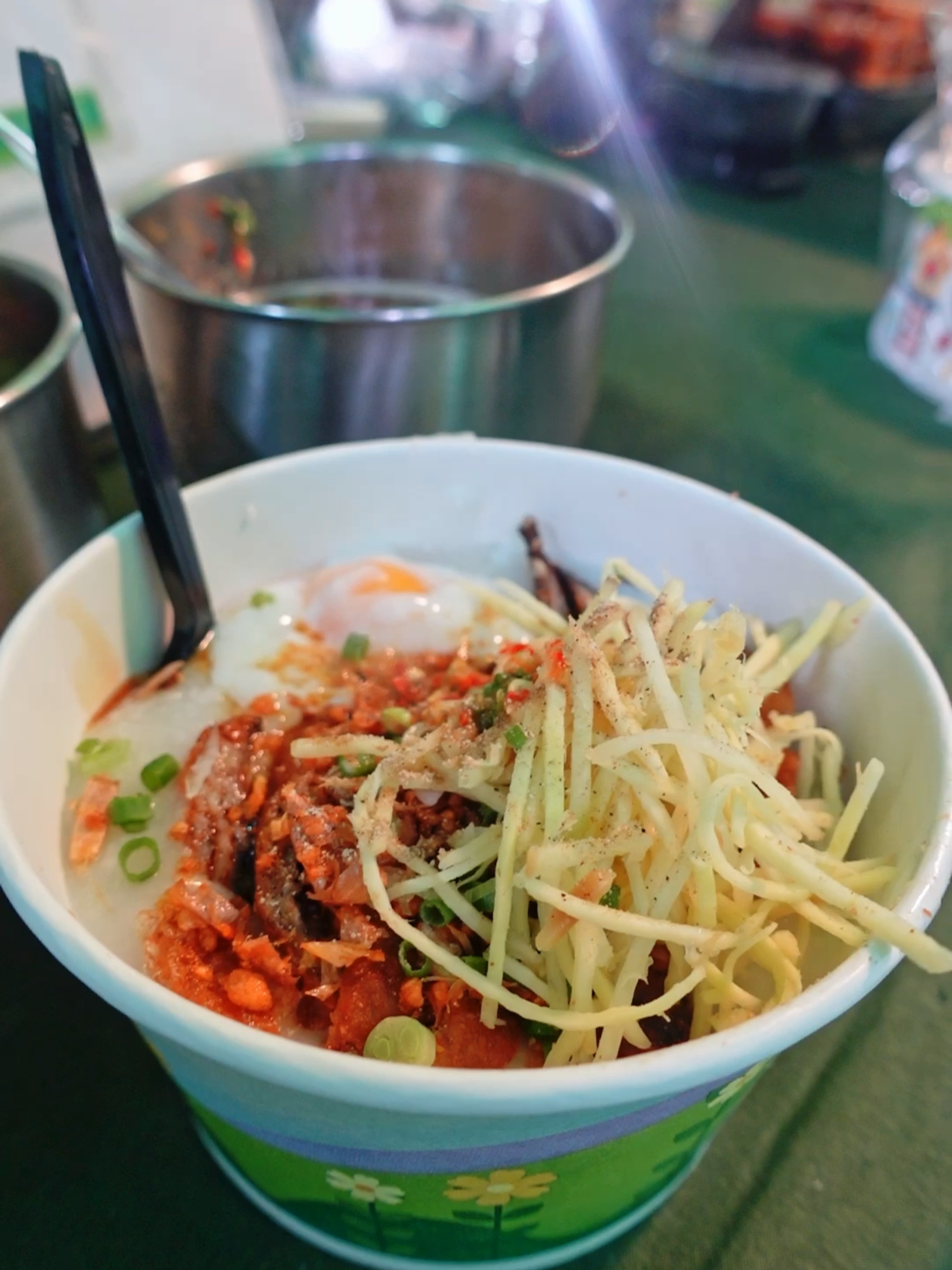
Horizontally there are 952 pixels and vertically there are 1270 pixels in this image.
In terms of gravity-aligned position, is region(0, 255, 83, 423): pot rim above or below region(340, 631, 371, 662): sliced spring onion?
above

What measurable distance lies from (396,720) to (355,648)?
199 mm

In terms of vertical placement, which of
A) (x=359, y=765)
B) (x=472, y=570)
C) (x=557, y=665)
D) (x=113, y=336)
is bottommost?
(x=472, y=570)

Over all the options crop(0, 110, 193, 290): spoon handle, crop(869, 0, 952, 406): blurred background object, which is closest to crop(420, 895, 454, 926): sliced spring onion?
crop(0, 110, 193, 290): spoon handle

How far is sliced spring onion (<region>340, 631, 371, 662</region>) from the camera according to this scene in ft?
3.66

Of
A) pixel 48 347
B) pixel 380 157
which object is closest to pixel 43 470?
pixel 48 347

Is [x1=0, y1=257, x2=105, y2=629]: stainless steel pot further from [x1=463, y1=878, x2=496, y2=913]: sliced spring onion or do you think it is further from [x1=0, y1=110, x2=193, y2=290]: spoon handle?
[x1=463, y1=878, x2=496, y2=913]: sliced spring onion

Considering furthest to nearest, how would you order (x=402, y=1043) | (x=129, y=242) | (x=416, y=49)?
1. (x=416, y=49)
2. (x=129, y=242)
3. (x=402, y=1043)

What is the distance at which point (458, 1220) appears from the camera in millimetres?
781

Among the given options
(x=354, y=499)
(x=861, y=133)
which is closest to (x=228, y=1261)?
(x=354, y=499)

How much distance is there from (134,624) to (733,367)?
1711 millimetres

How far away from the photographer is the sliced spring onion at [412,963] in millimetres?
756

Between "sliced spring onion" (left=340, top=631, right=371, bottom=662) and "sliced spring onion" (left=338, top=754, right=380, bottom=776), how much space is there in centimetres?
26

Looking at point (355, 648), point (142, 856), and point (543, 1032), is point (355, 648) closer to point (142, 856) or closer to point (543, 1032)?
point (142, 856)

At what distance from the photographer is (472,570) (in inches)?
50.9
